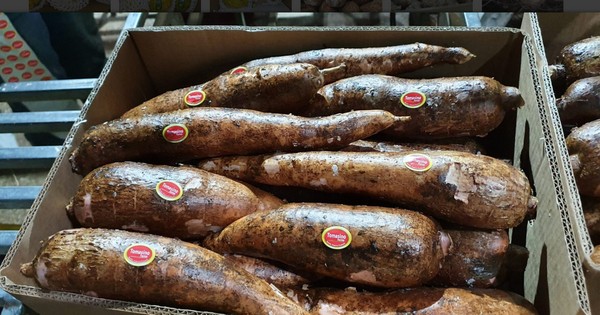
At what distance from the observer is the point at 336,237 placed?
4.74 ft

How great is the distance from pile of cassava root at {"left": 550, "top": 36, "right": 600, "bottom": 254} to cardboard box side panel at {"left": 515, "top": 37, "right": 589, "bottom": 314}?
13cm

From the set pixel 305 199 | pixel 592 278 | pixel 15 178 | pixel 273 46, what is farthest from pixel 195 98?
pixel 15 178

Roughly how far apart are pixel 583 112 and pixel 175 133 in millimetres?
1431

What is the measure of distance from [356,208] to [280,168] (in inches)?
12.0

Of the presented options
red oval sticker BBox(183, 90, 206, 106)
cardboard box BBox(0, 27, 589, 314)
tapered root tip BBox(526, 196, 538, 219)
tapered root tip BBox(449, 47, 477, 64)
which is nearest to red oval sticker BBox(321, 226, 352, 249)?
cardboard box BBox(0, 27, 589, 314)

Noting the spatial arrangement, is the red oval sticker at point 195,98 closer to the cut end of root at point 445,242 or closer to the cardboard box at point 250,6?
the cardboard box at point 250,6

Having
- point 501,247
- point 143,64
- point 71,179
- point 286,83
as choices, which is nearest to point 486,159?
point 501,247

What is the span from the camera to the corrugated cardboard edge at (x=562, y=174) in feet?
4.19

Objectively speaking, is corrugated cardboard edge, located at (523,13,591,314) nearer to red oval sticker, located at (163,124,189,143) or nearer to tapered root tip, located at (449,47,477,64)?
tapered root tip, located at (449,47,477,64)

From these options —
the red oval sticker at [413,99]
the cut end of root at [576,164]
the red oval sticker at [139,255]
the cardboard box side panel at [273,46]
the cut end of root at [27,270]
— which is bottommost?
the cut end of root at [27,270]

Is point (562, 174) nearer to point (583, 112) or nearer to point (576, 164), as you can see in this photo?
point (576, 164)

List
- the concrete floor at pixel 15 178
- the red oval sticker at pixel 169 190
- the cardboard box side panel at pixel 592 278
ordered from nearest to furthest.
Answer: the cardboard box side panel at pixel 592 278, the red oval sticker at pixel 169 190, the concrete floor at pixel 15 178

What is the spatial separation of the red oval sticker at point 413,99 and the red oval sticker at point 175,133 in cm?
76

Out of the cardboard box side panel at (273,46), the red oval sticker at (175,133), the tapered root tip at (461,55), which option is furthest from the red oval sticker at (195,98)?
the tapered root tip at (461,55)
